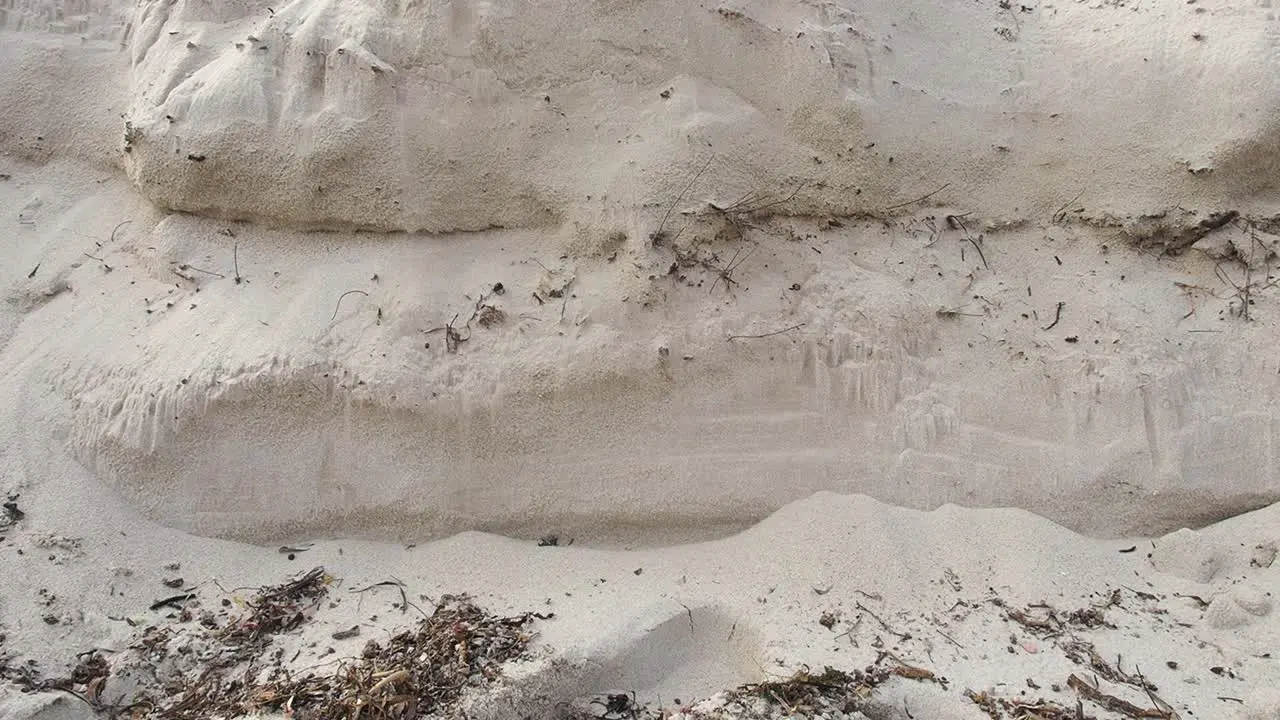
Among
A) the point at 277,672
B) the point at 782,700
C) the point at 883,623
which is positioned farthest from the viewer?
→ the point at 883,623

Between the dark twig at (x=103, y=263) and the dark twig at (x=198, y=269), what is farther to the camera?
the dark twig at (x=103, y=263)

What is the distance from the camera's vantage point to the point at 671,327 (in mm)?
3266

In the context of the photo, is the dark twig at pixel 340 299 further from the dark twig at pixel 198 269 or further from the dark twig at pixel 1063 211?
the dark twig at pixel 1063 211

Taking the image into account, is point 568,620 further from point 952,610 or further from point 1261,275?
point 1261,275

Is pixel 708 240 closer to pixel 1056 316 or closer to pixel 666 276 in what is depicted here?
pixel 666 276

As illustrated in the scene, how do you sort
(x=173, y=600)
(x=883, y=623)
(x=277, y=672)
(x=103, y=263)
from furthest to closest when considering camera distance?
(x=103, y=263) < (x=173, y=600) < (x=883, y=623) < (x=277, y=672)

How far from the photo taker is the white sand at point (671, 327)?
10.2 ft

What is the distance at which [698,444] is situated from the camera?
3.26 metres

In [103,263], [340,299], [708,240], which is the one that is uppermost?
[708,240]

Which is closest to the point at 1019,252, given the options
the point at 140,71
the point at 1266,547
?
the point at 1266,547

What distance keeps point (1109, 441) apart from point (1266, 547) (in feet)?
1.88

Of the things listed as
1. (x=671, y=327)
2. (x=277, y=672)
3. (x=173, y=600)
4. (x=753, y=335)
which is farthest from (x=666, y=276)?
(x=173, y=600)

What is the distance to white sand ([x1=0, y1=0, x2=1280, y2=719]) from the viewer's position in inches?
123

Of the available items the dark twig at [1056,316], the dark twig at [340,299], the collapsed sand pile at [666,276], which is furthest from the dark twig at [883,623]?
the dark twig at [340,299]
